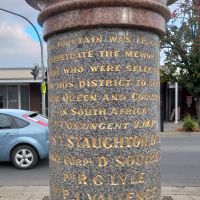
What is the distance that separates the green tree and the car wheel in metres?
12.2

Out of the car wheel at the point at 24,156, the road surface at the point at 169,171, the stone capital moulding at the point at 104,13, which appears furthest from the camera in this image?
the car wheel at the point at 24,156

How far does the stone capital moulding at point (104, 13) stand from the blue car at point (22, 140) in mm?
6871

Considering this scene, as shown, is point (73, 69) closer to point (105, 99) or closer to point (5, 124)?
point (105, 99)

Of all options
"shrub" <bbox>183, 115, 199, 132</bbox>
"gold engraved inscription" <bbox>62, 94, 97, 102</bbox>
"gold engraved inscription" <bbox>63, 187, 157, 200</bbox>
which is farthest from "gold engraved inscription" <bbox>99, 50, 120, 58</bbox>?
"shrub" <bbox>183, 115, 199, 132</bbox>

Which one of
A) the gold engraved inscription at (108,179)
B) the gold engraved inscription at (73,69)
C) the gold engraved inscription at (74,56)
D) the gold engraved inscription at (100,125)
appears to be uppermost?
the gold engraved inscription at (74,56)

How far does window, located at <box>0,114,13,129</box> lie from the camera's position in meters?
10.6

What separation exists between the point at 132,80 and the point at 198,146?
10.9 meters

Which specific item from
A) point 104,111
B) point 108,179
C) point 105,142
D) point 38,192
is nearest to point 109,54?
point 104,111

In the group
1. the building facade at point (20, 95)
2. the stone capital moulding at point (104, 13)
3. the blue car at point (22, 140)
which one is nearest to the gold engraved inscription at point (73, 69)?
the stone capital moulding at point (104, 13)

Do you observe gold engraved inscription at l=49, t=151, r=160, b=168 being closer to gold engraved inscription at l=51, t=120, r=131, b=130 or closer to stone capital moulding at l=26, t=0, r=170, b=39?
gold engraved inscription at l=51, t=120, r=131, b=130

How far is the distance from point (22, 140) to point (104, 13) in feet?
24.0

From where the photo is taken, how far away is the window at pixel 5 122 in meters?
10.6

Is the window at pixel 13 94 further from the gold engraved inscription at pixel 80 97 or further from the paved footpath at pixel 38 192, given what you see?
the gold engraved inscription at pixel 80 97

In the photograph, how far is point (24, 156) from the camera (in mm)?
10406
